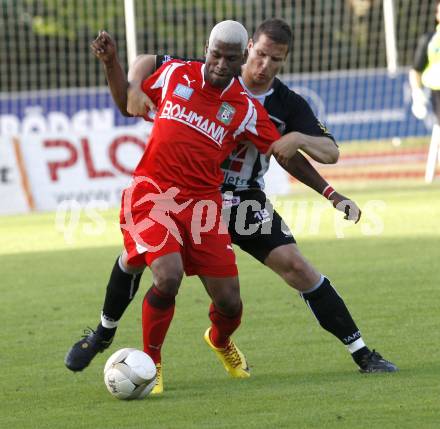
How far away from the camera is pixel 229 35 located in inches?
264

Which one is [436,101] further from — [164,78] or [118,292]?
[118,292]

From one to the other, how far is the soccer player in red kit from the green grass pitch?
55 cm

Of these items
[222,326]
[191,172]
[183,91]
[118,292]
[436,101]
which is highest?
[183,91]

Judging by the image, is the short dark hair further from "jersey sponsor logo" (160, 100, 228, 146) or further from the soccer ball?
the soccer ball

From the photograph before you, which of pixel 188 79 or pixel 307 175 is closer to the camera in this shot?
pixel 188 79

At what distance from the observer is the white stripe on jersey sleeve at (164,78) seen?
23.2 feet

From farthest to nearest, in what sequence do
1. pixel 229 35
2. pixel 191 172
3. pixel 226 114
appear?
pixel 226 114, pixel 191 172, pixel 229 35

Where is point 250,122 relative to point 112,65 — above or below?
below

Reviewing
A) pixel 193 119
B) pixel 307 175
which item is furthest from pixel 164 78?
pixel 307 175

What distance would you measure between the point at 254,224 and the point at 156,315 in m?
0.96

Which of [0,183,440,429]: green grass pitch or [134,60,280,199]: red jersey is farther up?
[134,60,280,199]: red jersey

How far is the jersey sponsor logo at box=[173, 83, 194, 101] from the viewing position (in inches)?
276

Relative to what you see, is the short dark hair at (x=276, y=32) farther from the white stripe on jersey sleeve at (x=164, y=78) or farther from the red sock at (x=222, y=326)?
the red sock at (x=222, y=326)

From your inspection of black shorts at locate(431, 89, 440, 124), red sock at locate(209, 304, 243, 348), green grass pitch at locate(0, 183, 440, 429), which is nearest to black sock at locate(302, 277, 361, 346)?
green grass pitch at locate(0, 183, 440, 429)
